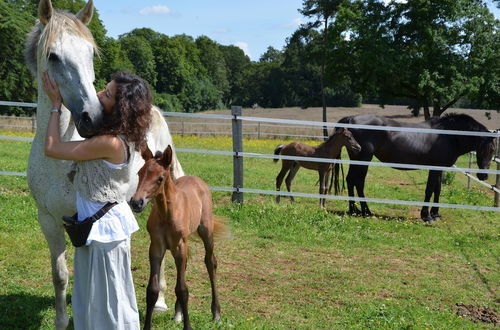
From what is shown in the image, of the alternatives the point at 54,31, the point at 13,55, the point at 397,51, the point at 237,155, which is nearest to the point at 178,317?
the point at 54,31

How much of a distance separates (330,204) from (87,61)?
7530 mm


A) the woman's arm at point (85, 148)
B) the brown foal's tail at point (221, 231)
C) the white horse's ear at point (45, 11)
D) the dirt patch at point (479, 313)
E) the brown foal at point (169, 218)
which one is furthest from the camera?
the brown foal's tail at point (221, 231)

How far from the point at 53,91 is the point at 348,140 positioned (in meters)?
7.00

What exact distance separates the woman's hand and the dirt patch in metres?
3.83

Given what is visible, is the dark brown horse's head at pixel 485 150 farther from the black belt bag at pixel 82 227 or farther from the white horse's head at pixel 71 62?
the black belt bag at pixel 82 227

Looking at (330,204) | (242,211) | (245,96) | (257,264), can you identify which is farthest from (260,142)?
(245,96)

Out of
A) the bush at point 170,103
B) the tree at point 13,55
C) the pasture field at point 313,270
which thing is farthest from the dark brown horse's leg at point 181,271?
the bush at point 170,103

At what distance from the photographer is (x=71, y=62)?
2.96 metres

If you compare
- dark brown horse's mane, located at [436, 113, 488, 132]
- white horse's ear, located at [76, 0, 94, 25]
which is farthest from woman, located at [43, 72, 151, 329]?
dark brown horse's mane, located at [436, 113, 488, 132]

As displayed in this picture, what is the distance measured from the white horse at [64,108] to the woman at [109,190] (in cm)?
10

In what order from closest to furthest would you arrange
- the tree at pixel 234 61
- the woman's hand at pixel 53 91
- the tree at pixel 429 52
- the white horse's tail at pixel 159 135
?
the woman's hand at pixel 53 91 → the white horse's tail at pixel 159 135 → the tree at pixel 429 52 → the tree at pixel 234 61

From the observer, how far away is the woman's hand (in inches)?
112

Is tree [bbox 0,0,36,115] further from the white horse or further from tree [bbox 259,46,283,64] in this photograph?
tree [bbox 259,46,283,64]

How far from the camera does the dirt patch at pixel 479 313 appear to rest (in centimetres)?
449
